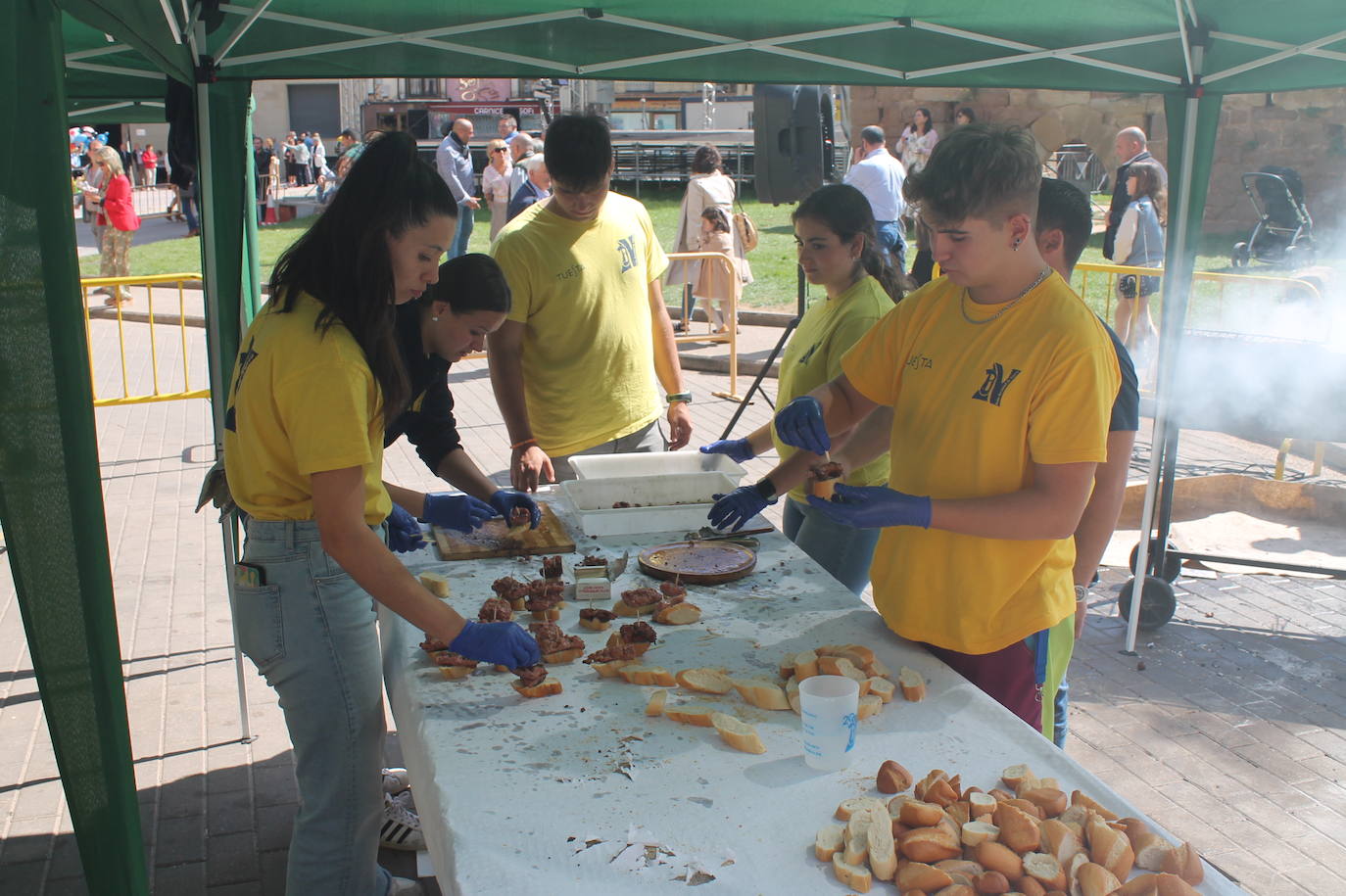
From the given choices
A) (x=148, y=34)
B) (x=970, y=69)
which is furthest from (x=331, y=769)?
(x=970, y=69)

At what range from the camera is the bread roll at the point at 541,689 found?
2.03 m

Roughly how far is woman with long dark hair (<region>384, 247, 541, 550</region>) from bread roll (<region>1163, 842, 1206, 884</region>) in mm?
1666

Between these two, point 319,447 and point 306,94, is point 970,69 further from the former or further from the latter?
point 306,94

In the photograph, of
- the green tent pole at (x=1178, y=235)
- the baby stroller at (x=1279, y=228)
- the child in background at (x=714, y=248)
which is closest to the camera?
the green tent pole at (x=1178, y=235)

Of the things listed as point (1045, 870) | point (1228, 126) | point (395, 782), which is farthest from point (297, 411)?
point (1228, 126)

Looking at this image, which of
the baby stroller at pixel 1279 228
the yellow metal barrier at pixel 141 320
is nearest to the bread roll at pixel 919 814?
the yellow metal barrier at pixel 141 320

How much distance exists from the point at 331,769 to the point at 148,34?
1595mm

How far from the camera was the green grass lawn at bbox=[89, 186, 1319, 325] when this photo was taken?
36.6 ft

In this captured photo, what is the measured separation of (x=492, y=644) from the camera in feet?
6.56

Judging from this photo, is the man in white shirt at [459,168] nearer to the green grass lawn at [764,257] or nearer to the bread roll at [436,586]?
the green grass lawn at [764,257]

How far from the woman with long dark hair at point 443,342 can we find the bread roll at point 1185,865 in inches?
65.6

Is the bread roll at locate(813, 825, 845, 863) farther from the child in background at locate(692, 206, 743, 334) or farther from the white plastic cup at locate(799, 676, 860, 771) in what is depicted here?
the child in background at locate(692, 206, 743, 334)

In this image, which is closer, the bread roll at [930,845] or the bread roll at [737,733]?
the bread roll at [930,845]

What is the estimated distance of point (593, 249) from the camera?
11.6ft
